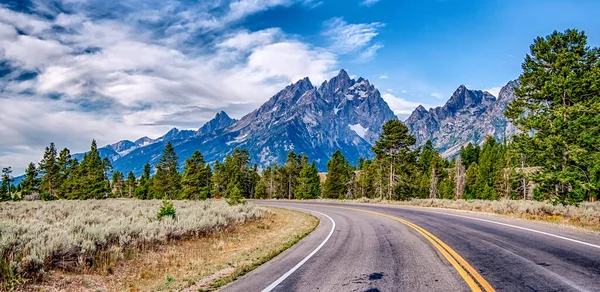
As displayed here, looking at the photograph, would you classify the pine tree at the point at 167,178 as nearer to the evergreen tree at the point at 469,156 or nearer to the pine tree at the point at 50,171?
the pine tree at the point at 50,171

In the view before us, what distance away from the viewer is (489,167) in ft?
221

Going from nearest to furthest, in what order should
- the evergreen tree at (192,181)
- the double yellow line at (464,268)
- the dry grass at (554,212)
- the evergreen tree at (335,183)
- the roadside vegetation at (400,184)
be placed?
the double yellow line at (464,268) < the roadside vegetation at (400,184) < the dry grass at (554,212) < the evergreen tree at (192,181) < the evergreen tree at (335,183)

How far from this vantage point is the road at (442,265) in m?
5.87

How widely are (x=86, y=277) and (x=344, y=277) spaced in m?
6.16

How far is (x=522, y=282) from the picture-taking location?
573 centimetres

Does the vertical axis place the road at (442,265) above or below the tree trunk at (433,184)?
below

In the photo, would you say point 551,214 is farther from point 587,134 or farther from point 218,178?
point 218,178

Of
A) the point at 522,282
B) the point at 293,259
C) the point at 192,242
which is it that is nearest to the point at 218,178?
the point at 192,242

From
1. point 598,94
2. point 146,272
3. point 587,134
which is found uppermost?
point 598,94

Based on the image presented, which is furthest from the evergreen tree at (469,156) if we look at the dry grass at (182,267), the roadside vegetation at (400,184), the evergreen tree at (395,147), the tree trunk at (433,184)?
the dry grass at (182,267)

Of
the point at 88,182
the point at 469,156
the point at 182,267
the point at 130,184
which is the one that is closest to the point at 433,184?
the point at 469,156

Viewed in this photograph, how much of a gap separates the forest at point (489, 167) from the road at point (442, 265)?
12380mm

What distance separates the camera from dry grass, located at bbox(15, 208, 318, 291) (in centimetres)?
729

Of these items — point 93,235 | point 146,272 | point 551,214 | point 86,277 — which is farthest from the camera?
point 551,214
